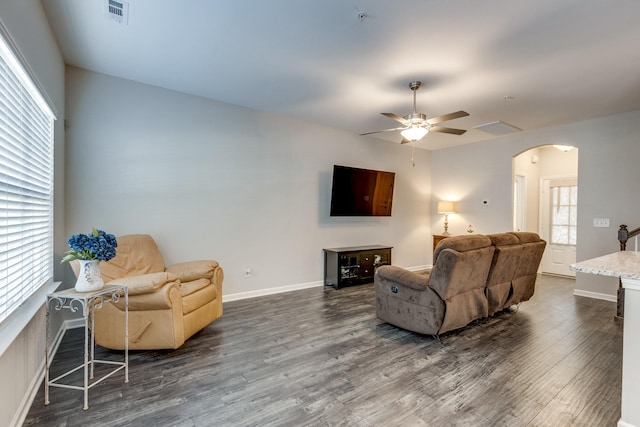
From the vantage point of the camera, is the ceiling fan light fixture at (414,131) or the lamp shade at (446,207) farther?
the lamp shade at (446,207)

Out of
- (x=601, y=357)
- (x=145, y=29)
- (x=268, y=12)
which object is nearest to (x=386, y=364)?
(x=601, y=357)

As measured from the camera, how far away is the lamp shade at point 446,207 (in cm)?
629

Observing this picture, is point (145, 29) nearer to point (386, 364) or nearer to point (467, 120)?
point (386, 364)

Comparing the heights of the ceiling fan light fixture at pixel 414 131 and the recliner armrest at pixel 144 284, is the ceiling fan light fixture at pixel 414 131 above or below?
above

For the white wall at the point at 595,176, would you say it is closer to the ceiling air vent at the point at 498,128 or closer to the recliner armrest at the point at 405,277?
the ceiling air vent at the point at 498,128

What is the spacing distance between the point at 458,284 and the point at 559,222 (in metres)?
4.92

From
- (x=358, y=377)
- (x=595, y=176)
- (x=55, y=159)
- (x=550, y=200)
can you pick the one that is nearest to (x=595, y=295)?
(x=595, y=176)

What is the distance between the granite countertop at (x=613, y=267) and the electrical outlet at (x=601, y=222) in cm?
320

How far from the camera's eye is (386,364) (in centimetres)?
250

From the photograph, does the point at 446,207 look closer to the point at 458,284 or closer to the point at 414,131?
the point at 414,131

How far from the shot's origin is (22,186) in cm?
193

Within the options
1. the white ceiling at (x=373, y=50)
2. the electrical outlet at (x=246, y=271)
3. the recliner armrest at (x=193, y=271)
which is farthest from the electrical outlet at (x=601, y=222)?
the recliner armrest at (x=193, y=271)

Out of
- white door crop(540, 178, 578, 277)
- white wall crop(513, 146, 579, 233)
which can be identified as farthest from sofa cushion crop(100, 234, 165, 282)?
white door crop(540, 178, 578, 277)

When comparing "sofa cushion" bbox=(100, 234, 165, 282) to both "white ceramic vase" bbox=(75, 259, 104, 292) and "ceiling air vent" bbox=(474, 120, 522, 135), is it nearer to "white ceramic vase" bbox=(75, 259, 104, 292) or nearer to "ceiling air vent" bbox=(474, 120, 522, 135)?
"white ceramic vase" bbox=(75, 259, 104, 292)
